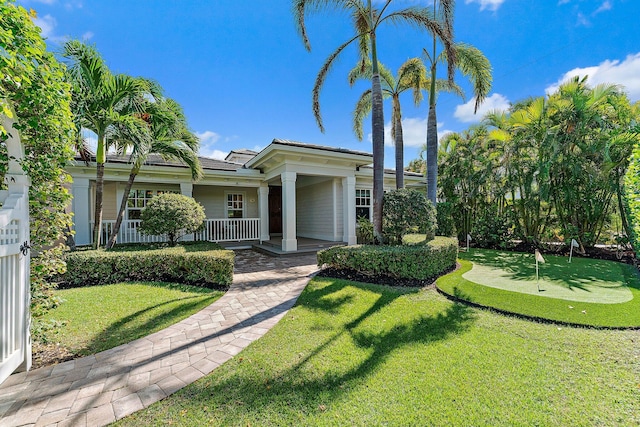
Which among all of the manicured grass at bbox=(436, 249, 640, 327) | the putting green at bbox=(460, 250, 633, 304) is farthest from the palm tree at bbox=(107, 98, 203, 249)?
the putting green at bbox=(460, 250, 633, 304)

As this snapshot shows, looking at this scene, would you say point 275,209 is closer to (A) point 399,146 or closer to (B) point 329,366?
(A) point 399,146

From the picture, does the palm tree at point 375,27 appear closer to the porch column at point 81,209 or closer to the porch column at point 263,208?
the porch column at point 263,208

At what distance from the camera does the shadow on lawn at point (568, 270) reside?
570cm

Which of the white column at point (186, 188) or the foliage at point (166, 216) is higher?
the white column at point (186, 188)

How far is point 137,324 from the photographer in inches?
152

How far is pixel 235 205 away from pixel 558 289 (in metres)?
12.1

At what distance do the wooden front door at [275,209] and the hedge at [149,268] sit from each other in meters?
8.64

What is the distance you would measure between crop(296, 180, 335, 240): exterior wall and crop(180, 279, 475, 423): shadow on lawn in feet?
23.9

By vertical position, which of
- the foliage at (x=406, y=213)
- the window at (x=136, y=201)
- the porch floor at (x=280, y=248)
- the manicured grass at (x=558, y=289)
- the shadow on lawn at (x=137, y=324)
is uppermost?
the window at (x=136, y=201)

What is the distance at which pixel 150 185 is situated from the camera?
1073 centimetres

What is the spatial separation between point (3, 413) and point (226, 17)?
991cm

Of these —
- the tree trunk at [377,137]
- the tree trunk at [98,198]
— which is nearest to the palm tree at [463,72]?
the tree trunk at [377,137]

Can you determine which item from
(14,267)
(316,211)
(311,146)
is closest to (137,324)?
(14,267)

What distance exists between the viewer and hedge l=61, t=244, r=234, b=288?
5.61 m
